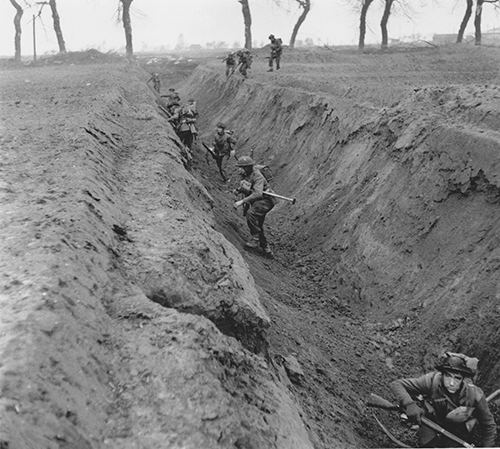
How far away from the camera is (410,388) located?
16.0ft

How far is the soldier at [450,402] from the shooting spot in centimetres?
448

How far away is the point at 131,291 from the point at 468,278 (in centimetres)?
468

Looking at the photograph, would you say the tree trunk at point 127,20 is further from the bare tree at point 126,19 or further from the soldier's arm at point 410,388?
the soldier's arm at point 410,388

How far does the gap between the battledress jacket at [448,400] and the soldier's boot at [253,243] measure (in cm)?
523

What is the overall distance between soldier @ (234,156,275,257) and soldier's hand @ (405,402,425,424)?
5367 millimetres

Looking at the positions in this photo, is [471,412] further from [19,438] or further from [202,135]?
[202,135]

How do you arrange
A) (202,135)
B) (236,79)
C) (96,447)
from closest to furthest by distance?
(96,447) < (202,135) < (236,79)

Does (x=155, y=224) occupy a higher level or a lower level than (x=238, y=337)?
higher

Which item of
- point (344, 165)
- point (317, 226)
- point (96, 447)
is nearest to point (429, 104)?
point (344, 165)

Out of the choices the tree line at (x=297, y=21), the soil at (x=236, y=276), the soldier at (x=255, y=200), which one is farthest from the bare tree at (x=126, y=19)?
the soldier at (x=255, y=200)

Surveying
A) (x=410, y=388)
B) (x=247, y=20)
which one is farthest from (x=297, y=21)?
(x=410, y=388)

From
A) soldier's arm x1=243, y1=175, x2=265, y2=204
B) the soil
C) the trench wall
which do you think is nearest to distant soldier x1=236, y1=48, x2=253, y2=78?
the soil

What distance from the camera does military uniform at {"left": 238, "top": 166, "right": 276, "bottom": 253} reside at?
9.73 metres

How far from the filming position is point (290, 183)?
43.8 feet
